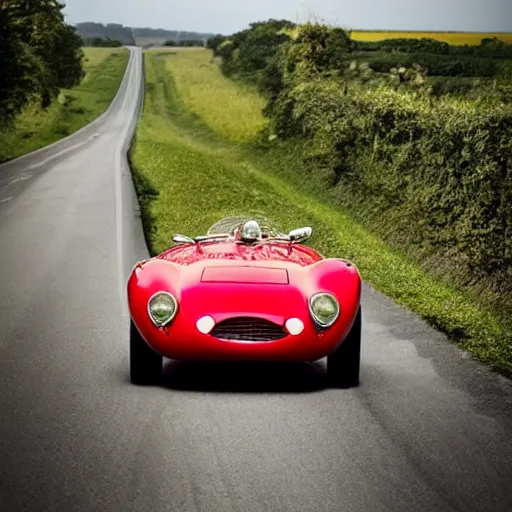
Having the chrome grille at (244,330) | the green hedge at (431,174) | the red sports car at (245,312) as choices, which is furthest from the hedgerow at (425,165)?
the chrome grille at (244,330)

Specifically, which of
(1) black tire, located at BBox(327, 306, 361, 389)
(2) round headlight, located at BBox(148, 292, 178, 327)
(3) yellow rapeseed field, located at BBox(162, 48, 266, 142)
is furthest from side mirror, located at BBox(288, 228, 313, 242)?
(3) yellow rapeseed field, located at BBox(162, 48, 266, 142)

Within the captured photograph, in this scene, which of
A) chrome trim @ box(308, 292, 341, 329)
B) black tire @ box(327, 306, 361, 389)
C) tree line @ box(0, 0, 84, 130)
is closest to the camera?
chrome trim @ box(308, 292, 341, 329)

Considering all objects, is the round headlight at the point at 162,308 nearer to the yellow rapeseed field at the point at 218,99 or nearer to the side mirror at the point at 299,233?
the side mirror at the point at 299,233

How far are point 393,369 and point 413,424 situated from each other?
182 centimetres

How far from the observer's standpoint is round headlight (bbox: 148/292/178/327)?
318 inches

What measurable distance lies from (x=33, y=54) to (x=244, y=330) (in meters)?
48.1

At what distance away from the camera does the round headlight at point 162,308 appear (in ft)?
26.5

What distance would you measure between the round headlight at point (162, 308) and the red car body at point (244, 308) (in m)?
0.04

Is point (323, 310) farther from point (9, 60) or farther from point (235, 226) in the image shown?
point (9, 60)

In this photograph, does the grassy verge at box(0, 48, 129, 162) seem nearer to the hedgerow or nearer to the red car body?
the hedgerow

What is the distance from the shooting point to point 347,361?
8.59m

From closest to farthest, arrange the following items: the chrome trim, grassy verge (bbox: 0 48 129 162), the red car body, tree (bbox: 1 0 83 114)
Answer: the red car body < the chrome trim < grassy verge (bbox: 0 48 129 162) < tree (bbox: 1 0 83 114)

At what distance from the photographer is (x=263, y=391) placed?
852 cm

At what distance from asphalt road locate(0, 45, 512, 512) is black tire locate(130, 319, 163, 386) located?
4.4 inches
